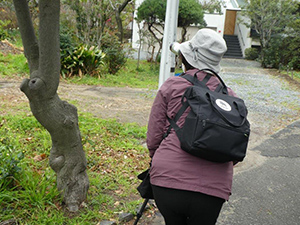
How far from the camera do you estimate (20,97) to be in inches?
286

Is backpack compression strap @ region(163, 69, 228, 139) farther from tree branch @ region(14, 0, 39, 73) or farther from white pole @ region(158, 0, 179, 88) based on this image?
white pole @ region(158, 0, 179, 88)

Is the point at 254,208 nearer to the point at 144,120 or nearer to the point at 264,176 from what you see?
the point at 264,176

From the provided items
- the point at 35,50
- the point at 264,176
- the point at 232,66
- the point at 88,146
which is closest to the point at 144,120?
the point at 88,146

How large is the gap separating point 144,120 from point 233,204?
304cm

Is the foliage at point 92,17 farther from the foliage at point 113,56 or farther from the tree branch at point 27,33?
the tree branch at point 27,33

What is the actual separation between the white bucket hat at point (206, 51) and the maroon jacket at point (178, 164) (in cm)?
8

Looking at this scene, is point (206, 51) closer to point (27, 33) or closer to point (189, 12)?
point (27, 33)

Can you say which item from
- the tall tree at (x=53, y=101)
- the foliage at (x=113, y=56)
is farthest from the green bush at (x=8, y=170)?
the foliage at (x=113, y=56)

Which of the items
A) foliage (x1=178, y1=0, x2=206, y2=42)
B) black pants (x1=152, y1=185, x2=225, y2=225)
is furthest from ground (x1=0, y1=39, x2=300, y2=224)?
foliage (x1=178, y1=0, x2=206, y2=42)

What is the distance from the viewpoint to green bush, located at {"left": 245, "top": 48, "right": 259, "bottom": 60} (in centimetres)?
2232

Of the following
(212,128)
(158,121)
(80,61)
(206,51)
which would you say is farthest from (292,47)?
(212,128)

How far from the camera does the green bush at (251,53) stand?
73.2 ft

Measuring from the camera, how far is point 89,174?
13.1 feet

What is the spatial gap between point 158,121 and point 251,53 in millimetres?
21875
